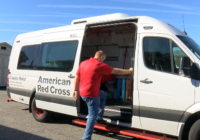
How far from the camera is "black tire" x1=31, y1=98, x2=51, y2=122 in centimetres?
607

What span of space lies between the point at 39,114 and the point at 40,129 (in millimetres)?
920

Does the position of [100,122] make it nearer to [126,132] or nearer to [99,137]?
[99,137]

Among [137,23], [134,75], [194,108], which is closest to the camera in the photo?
[194,108]

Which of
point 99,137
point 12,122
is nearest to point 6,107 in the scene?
point 12,122

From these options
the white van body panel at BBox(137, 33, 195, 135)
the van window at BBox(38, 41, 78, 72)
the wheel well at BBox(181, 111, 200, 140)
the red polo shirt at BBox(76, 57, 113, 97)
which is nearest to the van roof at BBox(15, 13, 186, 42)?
the white van body panel at BBox(137, 33, 195, 135)

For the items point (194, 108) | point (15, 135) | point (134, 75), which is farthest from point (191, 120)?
point (15, 135)

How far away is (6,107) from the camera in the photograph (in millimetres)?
7996

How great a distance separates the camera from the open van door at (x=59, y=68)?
17.1 feet

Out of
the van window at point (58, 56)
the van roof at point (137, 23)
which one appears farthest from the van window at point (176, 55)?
the van window at point (58, 56)

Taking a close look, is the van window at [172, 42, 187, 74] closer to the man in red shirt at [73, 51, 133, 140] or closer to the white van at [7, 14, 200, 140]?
the white van at [7, 14, 200, 140]

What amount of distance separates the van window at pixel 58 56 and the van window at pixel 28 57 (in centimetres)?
43

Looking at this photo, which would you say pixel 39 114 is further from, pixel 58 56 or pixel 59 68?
pixel 58 56

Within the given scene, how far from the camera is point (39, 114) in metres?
6.38

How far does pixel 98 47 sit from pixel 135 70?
3855 millimetres
